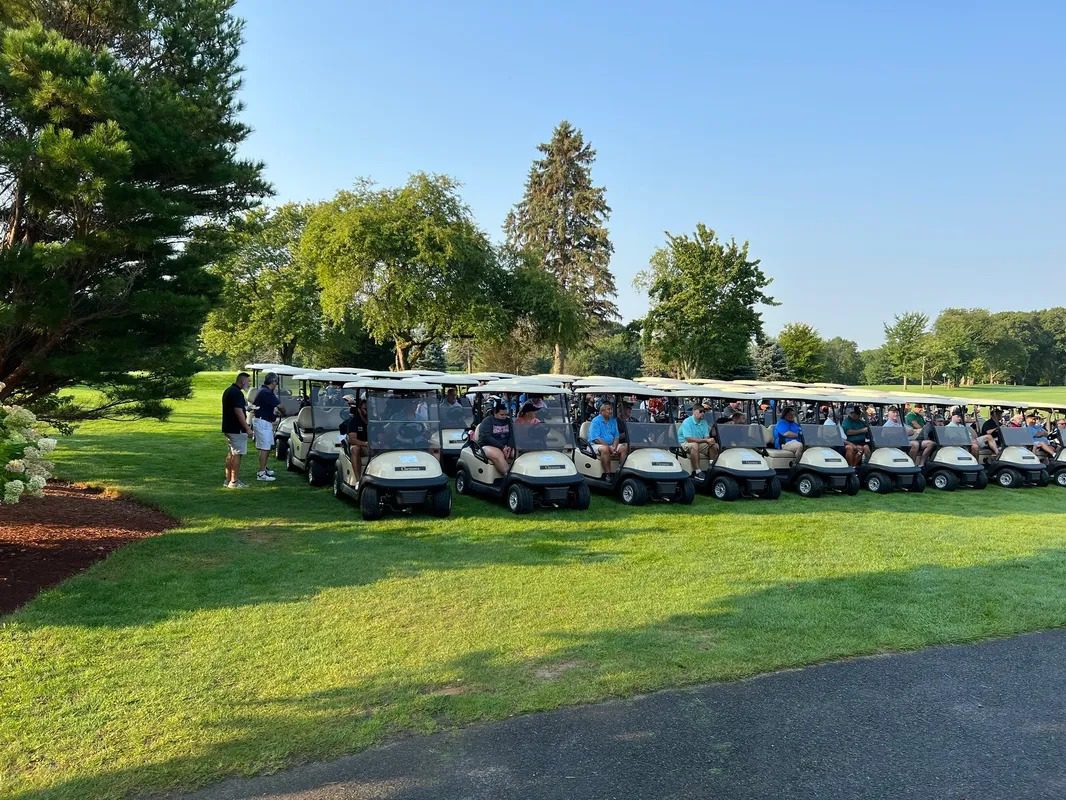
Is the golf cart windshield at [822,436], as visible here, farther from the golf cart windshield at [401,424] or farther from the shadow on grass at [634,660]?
the golf cart windshield at [401,424]

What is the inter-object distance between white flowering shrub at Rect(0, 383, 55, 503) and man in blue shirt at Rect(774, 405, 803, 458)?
377 inches

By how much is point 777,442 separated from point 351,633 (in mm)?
8361

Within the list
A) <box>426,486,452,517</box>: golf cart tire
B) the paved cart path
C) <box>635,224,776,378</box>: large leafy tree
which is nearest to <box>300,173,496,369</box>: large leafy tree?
<box>635,224,776,378</box>: large leafy tree

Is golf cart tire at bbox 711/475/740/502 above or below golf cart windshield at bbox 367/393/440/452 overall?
below

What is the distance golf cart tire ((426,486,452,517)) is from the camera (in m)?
8.23

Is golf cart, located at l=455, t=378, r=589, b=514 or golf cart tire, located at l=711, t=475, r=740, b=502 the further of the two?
golf cart tire, located at l=711, t=475, r=740, b=502

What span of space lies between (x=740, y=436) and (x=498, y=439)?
3.93 m

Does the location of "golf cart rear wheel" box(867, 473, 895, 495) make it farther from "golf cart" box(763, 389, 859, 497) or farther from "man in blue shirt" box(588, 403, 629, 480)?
"man in blue shirt" box(588, 403, 629, 480)

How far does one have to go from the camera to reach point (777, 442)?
1127 cm

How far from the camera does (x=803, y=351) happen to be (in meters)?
47.0

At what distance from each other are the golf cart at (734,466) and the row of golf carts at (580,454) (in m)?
0.02

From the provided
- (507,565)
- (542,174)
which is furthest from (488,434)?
(542,174)

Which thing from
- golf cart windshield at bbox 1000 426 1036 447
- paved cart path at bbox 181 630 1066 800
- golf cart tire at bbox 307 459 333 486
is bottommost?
paved cart path at bbox 181 630 1066 800

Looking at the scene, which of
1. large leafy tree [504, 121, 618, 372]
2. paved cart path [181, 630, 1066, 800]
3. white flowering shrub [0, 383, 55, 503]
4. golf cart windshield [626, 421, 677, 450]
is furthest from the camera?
large leafy tree [504, 121, 618, 372]
